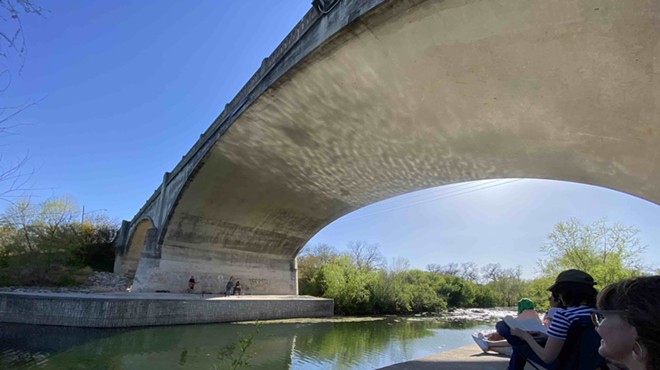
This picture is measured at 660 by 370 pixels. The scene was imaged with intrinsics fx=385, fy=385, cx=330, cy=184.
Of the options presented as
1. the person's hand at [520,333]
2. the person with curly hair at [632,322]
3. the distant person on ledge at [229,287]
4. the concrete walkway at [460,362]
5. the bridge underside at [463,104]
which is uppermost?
the bridge underside at [463,104]

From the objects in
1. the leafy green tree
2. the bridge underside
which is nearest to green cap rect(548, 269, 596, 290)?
the bridge underside

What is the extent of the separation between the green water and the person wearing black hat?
4078 millimetres

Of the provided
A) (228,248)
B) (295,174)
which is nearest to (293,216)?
(228,248)

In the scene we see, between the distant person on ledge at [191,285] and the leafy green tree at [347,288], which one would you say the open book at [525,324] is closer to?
the distant person on ledge at [191,285]

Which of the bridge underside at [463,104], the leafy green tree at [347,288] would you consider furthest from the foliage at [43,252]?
the leafy green tree at [347,288]

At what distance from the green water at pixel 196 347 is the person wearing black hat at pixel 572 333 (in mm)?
4078

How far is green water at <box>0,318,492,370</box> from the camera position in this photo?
645 centimetres

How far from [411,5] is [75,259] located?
20.5 metres

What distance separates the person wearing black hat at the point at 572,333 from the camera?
5.78 ft

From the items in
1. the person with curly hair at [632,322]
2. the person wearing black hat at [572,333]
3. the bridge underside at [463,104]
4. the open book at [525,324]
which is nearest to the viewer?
the person with curly hair at [632,322]

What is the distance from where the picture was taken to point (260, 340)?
9367 mm

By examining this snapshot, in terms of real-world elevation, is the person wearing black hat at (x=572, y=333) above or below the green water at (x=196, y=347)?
above

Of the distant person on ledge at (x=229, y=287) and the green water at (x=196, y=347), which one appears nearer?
the green water at (x=196, y=347)

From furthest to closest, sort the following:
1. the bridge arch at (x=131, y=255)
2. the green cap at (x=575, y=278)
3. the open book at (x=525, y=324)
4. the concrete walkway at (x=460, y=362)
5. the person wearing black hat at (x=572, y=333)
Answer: the bridge arch at (x=131, y=255) < the concrete walkway at (x=460, y=362) < the open book at (x=525, y=324) < the green cap at (x=575, y=278) < the person wearing black hat at (x=572, y=333)
